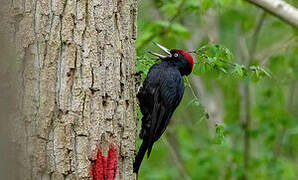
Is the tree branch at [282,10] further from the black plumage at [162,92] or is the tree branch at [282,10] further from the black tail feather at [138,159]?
the black tail feather at [138,159]

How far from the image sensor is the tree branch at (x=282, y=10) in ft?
10.5

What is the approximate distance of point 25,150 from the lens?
7.08ft

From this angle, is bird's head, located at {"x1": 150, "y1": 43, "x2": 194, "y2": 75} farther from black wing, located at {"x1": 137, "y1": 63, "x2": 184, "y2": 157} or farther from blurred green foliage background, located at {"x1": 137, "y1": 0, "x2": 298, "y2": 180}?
blurred green foliage background, located at {"x1": 137, "y1": 0, "x2": 298, "y2": 180}

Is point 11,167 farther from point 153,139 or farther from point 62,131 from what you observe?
point 153,139

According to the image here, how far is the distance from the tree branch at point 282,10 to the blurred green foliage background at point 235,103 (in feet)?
4.81

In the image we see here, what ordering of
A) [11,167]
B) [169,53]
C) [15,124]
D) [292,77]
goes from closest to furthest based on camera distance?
[11,167] < [15,124] < [169,53] < [292,77]

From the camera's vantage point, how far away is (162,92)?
143 inches

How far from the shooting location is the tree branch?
3.19 m

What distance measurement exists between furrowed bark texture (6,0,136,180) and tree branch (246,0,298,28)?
4.29 ft

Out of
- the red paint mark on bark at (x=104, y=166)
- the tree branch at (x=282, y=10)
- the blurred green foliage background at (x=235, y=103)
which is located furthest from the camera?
the blurred green foliage background at (x=235, y=103)

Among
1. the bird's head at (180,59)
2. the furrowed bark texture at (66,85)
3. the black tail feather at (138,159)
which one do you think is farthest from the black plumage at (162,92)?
the furrowed bark texture at (66,85)

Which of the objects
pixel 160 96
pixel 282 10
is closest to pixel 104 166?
pixel 160 96

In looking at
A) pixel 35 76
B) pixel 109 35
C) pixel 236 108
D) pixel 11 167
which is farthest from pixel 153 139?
pixel 236 108

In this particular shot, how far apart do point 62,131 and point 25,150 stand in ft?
0.72
